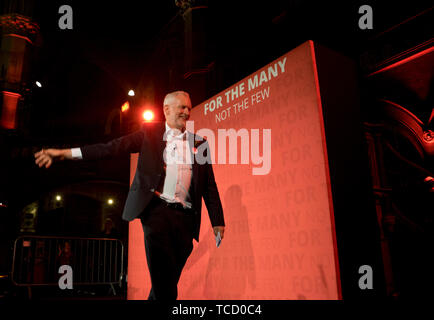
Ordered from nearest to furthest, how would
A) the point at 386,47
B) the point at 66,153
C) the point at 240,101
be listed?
the point at 66,153 → the point at 240,101 → the point at 386,47

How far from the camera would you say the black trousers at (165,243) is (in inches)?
87.6

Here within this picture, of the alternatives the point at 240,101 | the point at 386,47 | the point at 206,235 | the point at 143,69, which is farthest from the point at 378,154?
the point at 143,69

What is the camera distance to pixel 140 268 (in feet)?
14.7

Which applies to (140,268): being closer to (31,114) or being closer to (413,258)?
(413,258)

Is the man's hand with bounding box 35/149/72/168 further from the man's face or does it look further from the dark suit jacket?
the man's face

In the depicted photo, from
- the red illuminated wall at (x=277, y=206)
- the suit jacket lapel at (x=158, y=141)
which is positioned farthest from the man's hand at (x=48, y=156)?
the red illuminated wall at (x=277, y=206)

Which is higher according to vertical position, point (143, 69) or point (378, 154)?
point (143, 69)

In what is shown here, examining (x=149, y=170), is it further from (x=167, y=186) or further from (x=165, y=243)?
(x=165, y=243)

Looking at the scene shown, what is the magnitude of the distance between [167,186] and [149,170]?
192 millimetres

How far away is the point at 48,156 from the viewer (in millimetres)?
2266

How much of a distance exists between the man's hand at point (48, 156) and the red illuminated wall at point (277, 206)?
176cm
